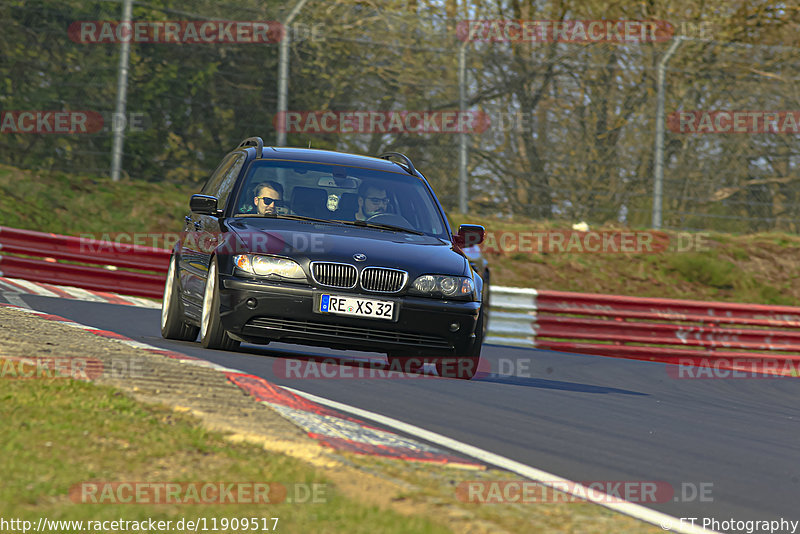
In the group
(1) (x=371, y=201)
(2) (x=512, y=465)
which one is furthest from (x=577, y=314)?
(2) (x=512, y=465)

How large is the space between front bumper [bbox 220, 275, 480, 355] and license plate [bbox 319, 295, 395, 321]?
3 centimetres

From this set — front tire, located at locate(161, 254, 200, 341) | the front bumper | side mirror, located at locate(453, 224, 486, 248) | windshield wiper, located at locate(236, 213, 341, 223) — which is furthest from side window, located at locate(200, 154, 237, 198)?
side mirror, located at locate(453, 224, 486, 248)

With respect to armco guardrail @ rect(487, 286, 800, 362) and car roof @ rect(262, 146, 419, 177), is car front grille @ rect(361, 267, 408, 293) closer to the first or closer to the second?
car roof @ rect(262, 146, 419, 177)

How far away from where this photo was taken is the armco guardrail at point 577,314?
51.0 feet

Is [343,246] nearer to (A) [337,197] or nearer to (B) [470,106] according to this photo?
(A) [337,197]

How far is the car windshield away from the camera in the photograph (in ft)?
30.7

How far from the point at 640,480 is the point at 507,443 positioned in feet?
3.07

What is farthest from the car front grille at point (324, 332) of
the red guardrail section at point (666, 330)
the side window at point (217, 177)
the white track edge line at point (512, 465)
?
the red guardrail section at point (666, 330)

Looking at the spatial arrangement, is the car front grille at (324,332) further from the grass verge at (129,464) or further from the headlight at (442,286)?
the grass verge at (129,464)

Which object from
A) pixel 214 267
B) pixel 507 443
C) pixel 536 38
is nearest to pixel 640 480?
pixel 507 443

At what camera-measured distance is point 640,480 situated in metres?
5.82

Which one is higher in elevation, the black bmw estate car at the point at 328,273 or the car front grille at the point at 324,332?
the black bmw estate car at the point at 328,273

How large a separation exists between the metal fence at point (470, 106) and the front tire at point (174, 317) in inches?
372

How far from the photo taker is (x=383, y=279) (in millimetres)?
8461
